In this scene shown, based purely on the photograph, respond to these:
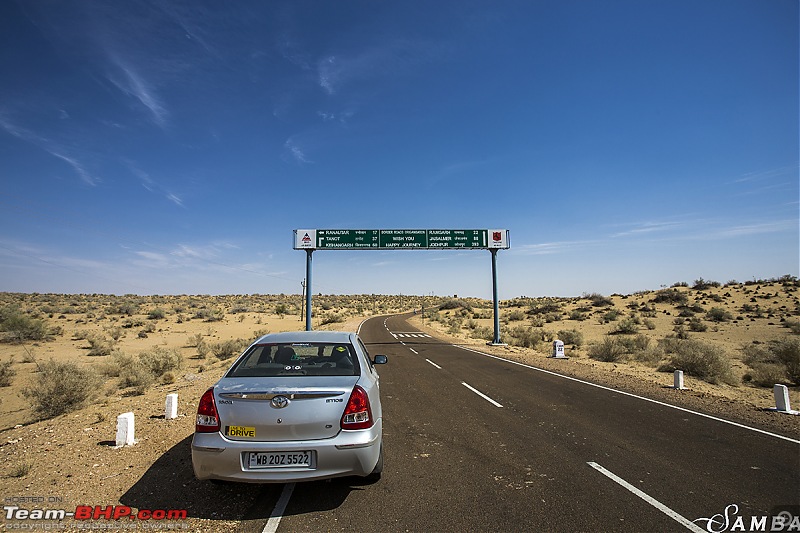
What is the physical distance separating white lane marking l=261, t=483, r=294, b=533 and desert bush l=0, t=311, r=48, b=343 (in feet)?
83.3

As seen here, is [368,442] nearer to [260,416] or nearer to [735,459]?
[260,416]

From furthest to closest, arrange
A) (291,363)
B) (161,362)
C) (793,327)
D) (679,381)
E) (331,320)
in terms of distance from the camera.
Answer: (331,320) < (793,327) < (161,362) < (679,381) < (291,363)

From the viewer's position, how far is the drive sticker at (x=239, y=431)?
3.90m

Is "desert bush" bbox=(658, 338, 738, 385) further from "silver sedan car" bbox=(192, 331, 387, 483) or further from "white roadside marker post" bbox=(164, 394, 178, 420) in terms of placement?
"white roadside marker post" bbox=(164, 394, 178, 420)

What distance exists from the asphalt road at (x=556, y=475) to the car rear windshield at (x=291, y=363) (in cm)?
130

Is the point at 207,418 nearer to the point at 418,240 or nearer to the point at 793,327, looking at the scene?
the point at 418,240

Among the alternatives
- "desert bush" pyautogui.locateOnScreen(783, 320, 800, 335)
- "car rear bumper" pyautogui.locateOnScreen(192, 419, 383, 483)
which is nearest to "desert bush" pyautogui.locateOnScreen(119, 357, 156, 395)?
"car rear bumper" pyautogui.locateOnScreen(192, 419, 383, 483)

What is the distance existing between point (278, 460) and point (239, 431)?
46 centimetres

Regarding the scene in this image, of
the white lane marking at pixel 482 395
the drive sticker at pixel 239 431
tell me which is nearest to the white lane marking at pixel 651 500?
the white lane marking at pixel 482 395

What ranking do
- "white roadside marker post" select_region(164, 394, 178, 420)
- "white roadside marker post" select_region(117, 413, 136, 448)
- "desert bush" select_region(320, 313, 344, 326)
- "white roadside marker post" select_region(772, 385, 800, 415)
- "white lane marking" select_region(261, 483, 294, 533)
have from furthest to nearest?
"desert bush" select_region(320, 313, 344, 326) < "white roadside marker post" select_region(772, 385, 800, 415) < "white roadside marker post" select_region(164, 394, 178, 420) < "white roadside marker post" select_region(117, 413, 136, 448) < "white lane marking" select_region(261, 483, 294, 533)

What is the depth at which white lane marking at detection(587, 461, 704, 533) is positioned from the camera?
3768 mm

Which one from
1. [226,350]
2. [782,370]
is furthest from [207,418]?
[782,370]

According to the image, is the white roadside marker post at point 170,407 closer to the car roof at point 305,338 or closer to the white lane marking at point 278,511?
the car roof at point 305,338

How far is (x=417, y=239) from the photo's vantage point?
91.4 feet
